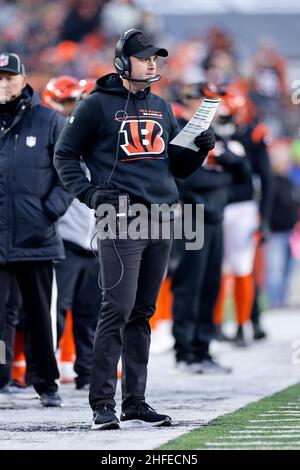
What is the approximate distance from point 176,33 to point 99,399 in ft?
51.5

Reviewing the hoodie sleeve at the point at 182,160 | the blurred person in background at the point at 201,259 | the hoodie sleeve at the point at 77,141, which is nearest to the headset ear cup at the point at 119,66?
the hoodie sleeve at the point at 77,141

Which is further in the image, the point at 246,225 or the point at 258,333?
the point at 258,333

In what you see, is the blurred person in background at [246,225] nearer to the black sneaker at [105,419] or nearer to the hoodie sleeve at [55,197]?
the hoodie sleeve at [55,197]

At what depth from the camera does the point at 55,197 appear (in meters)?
8.42

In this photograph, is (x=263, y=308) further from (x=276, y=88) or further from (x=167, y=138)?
(x=167, y=138)

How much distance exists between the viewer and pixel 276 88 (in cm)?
1942

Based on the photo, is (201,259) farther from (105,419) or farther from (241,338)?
(105,419)

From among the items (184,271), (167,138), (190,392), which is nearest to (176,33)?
(184,271)

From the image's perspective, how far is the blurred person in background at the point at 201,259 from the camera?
1085 centimetres

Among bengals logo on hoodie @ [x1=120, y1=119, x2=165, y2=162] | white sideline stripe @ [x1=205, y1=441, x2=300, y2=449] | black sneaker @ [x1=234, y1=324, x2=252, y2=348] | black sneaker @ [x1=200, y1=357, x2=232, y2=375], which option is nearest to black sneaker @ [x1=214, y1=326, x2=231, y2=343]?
black sneaker @ [x1=234, y1=324, x2=252, y2=348]

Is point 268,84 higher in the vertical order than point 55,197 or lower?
higher

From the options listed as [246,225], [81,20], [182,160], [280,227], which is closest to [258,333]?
[246,225]

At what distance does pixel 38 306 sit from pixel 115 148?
5.33 feet

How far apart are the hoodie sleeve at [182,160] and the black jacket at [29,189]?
1.18 m
